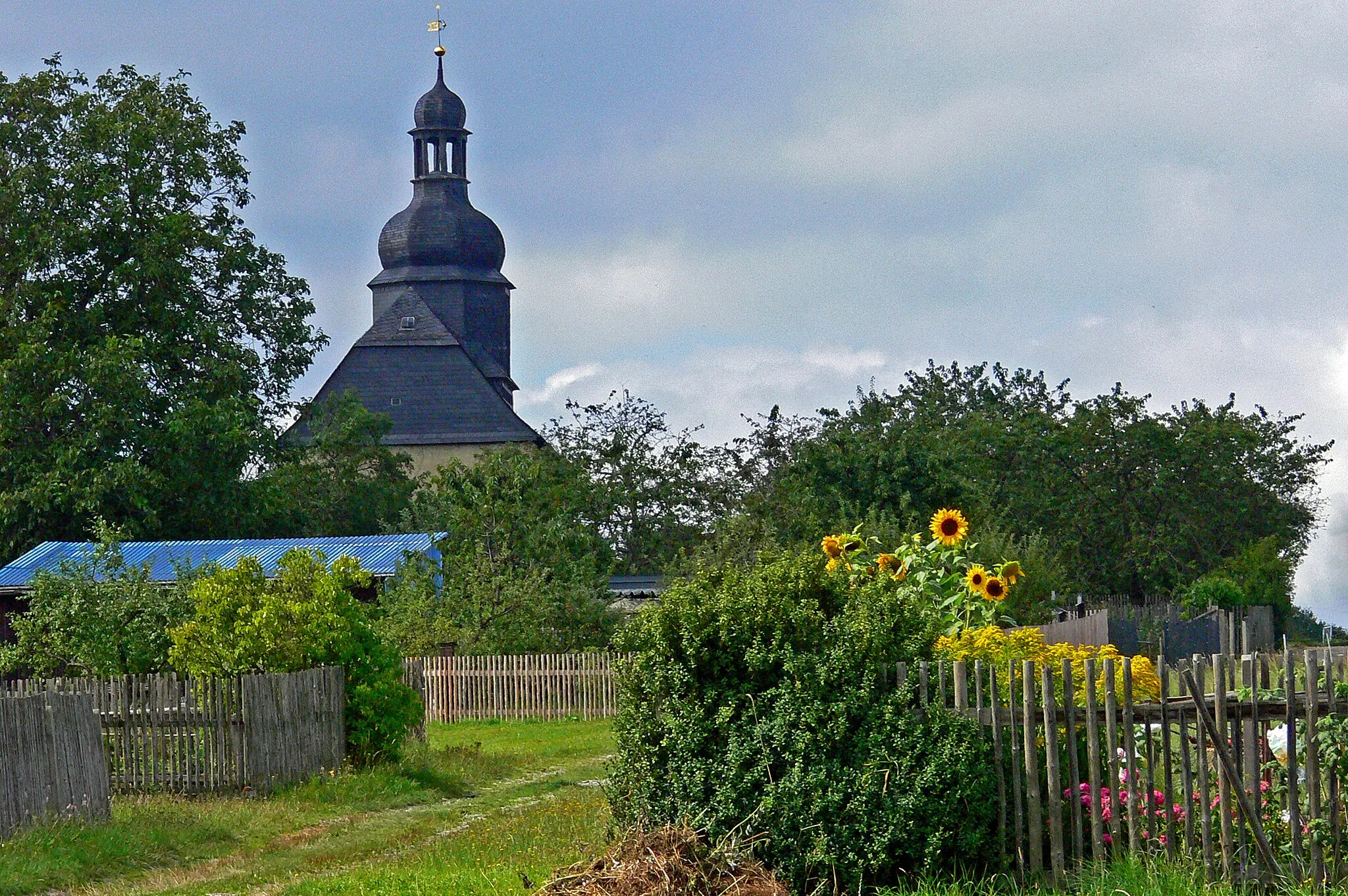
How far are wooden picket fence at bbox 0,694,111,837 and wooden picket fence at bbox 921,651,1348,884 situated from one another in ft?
24.6

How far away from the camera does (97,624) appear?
22.9m

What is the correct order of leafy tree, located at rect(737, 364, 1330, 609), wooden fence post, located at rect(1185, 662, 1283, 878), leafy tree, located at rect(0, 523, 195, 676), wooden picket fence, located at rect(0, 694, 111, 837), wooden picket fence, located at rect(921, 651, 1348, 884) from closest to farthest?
wooden fence post, located at rect(1185, 662, 1283, 878) < wooden picket fence, located at rect(921, 651, 1348, 884) < wooden picket fence, located at rect(0, 694, 111, 837) < leafy tree, located at rect(0, 523, 195, 676) < leafy tree, located at rect(737, 364, 1330, 609)

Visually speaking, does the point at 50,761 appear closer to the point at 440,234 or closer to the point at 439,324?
the point at 439,324

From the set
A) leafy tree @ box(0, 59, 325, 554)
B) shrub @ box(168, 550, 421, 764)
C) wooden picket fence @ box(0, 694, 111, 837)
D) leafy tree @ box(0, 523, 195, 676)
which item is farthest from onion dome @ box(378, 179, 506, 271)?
wooden picket fence @ box(0, 694, 111, 837)

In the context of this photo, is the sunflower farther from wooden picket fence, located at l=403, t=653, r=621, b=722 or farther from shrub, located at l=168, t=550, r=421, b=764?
wooden picket fence, located at l=403, t=653, r=621, b=722

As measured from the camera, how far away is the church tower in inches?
2970

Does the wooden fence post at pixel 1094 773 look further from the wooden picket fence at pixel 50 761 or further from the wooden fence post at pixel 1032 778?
the wooden picket fence at pixel 50 761

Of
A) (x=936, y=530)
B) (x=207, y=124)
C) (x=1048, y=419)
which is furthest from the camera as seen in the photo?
(x=1048, y=419)

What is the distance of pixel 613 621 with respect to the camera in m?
34.8

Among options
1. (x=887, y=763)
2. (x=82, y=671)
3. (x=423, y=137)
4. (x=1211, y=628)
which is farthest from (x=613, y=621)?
(x=423, y=137)

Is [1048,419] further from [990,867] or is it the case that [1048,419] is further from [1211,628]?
[990,867]

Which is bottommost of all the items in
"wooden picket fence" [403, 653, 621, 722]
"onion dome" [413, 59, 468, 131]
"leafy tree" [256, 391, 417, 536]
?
"wooden picket fence" [403, 653, 621, 722]

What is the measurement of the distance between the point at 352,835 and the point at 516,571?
19835 mm

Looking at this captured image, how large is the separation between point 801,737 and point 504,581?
23.4 m
